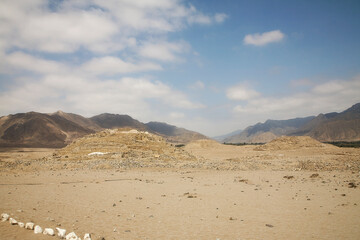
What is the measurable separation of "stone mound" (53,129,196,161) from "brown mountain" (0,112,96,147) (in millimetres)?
69376

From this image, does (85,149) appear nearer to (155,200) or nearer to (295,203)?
(155,200)

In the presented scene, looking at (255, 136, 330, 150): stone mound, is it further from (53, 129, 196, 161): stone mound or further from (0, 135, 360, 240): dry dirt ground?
(0, 135, 360, 240): dry dirt ground

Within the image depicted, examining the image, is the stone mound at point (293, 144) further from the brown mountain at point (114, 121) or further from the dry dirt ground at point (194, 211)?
the brown mountain at point (114, 121)

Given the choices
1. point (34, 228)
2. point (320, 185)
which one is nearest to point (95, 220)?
point (34, 228)

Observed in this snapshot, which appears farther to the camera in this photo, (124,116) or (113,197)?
(124,116)

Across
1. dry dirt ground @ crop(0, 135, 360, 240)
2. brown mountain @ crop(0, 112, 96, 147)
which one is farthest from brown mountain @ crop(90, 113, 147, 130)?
dry dirt ground @ crop(0, 135, 360, 240)

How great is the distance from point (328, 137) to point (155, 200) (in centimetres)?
17003

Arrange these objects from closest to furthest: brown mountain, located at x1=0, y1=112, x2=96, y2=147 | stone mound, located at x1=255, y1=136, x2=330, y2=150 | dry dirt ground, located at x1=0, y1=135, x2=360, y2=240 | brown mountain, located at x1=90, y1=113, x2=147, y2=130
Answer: dry dirt ground, located at x1=0, y1=135, x2=360, y2=240, stone mound, located at x1=255, y1=136, x2=330, y2=150, brown mountain, located at x1=0, y1=112, x2=96, y2=147, brown mountain, located at x1=90, y1=113, x2=147, y2=130

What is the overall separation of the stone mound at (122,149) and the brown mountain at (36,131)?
228 ft

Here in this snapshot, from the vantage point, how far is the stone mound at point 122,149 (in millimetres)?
29609

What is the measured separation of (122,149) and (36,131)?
93571mm

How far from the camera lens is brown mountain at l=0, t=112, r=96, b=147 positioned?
331 ft

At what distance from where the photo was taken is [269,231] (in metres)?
6.84

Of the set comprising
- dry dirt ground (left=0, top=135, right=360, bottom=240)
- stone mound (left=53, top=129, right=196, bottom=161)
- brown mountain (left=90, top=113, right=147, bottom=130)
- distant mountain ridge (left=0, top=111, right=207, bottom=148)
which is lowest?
dry dirt ground (left=0, top=135, right=360, bottom=240)
